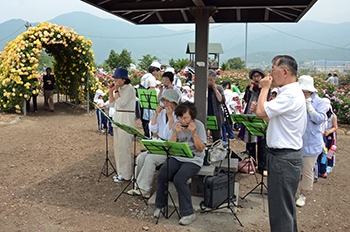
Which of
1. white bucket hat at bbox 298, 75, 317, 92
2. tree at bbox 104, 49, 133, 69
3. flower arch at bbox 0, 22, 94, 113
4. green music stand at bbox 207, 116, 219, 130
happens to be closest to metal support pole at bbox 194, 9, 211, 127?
green music stand at bbox 207, 116, 219, 130

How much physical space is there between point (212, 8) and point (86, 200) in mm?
3672

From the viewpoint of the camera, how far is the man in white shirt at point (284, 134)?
3.09m

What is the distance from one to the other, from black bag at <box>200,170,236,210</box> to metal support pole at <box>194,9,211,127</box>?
1077 mm

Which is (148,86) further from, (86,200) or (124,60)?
(124,60)

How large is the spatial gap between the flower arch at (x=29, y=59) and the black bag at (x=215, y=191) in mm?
8829

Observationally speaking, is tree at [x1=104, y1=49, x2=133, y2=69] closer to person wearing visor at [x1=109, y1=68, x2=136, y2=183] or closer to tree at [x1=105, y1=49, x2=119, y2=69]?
tree at [x1=105, y1=49, x2=119, y2=69]

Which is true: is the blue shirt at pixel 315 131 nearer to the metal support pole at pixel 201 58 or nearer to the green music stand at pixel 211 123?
the green music stand at pixel 211 123

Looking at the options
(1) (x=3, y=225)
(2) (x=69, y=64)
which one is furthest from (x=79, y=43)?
(1) (x=3, y=225)

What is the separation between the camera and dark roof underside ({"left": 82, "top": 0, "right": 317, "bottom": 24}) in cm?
507

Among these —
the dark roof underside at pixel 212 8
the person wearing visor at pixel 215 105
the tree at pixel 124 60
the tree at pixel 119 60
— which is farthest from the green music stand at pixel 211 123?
the tree at pixel 119 60

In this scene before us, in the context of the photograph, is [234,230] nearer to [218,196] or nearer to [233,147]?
[218,196]

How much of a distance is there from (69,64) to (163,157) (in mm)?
9746

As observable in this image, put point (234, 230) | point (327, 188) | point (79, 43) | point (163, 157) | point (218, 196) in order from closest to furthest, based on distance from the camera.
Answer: point (234, 230), point (218, 196), point (163, 157), point (327, 188), point (79, 43)

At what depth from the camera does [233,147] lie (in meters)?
8.55
